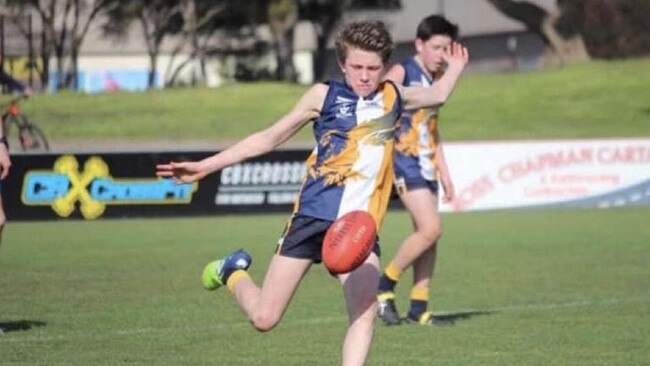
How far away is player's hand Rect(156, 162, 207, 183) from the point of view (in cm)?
805

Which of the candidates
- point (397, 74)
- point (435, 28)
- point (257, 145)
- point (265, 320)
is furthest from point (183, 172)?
point (435, 28)

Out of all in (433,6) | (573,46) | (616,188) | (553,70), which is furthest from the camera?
(433,6)

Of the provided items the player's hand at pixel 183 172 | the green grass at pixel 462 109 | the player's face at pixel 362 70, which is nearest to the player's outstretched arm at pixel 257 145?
the player's hand at pixel 183 172

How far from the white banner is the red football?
57.7 ft

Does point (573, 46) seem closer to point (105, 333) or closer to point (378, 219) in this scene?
point (105, 333)

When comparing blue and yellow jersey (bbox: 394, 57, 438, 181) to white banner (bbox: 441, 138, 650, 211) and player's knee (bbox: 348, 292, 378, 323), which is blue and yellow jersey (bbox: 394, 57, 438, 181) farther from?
white banner (bbox: 441, 138, 650, 211)

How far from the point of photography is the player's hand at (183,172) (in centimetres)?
805

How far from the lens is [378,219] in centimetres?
817

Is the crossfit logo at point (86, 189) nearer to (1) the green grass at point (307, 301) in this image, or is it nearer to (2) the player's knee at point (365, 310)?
(1) the green grass at point (307, 301)

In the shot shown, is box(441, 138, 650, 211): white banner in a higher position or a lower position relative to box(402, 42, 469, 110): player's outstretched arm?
lower

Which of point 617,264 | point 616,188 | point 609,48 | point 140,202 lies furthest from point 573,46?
point 617,264

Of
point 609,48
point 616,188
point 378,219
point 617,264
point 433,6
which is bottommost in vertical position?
point 609,48

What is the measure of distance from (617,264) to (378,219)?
30.1ft

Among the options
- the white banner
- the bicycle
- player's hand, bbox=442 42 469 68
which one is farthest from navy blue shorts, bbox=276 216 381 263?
the bicycle
